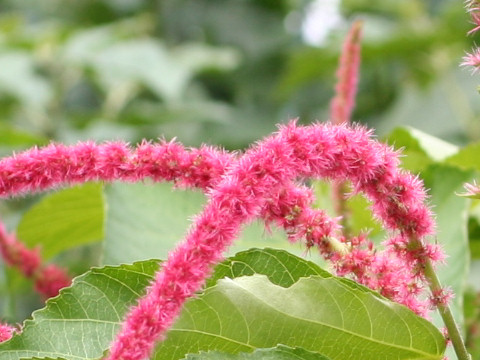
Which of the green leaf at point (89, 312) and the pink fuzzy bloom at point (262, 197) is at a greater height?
the pink fuzzy bloom at point (262, 197)

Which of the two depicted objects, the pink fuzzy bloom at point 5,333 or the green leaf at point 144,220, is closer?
the pink fuzzy bloom at point 5,333

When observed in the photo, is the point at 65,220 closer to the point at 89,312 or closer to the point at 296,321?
the point at 89,312

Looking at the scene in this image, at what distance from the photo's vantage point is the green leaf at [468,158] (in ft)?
4.78

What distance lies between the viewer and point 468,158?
4.85 feet

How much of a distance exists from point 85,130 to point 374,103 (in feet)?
3.59

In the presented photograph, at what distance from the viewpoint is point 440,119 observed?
328 centimetres

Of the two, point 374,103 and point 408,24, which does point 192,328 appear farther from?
point 408,24

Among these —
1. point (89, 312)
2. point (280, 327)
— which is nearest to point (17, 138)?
point (89, 312)

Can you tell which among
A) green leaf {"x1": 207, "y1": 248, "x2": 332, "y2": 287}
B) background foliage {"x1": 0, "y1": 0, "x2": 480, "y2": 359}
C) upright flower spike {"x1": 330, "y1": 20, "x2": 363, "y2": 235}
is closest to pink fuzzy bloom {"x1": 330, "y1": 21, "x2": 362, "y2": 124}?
upright flower spike {"x1": 330, "y1": 20, "x2": 363, "y2": 235}

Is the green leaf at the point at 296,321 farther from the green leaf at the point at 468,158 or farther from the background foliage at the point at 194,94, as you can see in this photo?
the green leaf at the point at 468,158

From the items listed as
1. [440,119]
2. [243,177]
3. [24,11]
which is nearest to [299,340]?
[243,177]

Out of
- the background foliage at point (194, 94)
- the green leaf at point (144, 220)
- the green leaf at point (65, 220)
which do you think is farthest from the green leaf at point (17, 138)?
the green leaf at point (144, 220)

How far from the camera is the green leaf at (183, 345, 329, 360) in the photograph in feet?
2.69

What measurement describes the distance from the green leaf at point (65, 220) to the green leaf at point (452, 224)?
1.80ft
